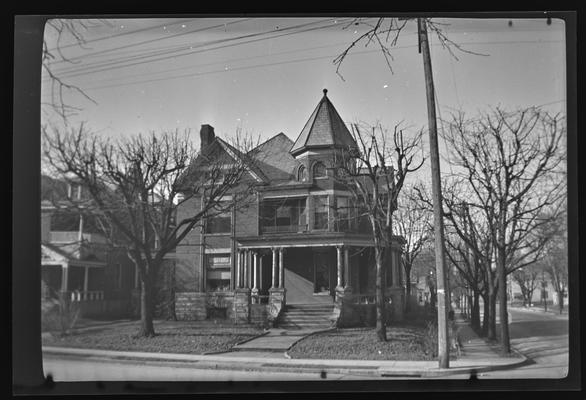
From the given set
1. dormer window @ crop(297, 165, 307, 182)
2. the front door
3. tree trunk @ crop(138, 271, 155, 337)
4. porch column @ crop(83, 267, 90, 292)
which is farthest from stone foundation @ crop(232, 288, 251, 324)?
porch column @ crop(83, 267, 90, 292)

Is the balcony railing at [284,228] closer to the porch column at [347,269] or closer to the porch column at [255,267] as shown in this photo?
the porch column at [255,267]

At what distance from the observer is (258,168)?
26.0 feet

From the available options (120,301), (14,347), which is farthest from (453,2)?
(14,347)

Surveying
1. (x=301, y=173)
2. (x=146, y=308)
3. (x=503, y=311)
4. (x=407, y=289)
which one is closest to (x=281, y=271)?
(x=301, y=173)

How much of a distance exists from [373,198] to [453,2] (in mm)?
2603

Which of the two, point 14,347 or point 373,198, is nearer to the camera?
point 14,347

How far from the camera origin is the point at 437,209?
7.68 metres

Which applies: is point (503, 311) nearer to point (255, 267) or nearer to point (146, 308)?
point (255, 267)

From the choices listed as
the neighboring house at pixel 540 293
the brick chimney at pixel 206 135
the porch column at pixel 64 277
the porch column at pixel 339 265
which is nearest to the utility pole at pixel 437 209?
the neighboring house at pixel 540 293

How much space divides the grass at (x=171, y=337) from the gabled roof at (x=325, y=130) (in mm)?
2498

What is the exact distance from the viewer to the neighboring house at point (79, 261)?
751 cm

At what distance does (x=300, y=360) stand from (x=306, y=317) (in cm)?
55

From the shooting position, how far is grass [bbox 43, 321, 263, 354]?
7.62 m

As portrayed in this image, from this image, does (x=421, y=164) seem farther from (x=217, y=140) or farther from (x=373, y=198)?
(x=217, y=140)
